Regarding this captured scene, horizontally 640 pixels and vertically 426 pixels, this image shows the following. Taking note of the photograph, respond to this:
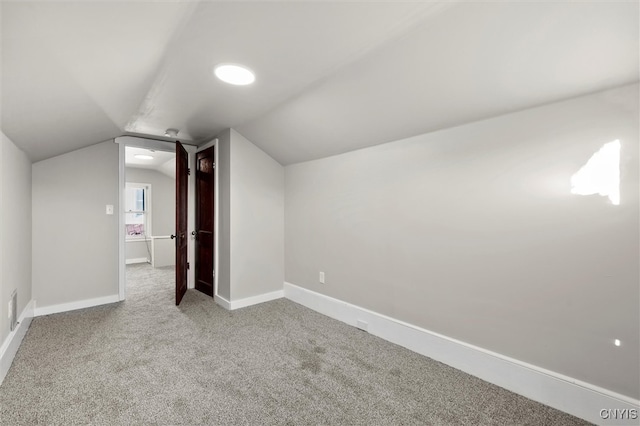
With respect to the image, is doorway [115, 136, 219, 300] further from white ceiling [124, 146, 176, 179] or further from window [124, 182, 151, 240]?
window [124, 182, 151, 240]

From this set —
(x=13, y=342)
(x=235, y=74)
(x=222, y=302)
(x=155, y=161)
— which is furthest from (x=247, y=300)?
(x=155, y=161)

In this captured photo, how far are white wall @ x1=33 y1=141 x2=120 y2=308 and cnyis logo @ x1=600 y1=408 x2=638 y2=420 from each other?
4615 millimetres

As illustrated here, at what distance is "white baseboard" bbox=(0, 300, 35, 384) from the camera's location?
6.42ft

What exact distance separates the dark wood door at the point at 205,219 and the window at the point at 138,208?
11.1ft

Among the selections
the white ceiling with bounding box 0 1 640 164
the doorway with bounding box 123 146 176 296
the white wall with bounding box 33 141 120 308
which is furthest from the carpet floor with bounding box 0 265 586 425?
the doorway with bounding box 123 146 176 296

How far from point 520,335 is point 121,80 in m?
3.02

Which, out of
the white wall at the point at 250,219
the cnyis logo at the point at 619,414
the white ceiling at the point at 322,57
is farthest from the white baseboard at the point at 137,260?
the cnyis logo at the point at 619,414

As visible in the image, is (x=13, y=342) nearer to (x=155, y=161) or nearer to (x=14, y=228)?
(x=14, y=228)

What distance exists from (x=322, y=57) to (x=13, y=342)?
123 inches

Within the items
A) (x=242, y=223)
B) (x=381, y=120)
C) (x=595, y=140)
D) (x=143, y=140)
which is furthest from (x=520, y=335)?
(x=143, y=140)

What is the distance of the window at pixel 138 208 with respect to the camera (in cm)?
667

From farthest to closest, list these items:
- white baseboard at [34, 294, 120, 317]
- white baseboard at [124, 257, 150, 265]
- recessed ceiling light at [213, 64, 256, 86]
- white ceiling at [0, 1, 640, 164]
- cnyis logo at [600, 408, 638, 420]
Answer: white baseboard at [124, 257, 150, 265] → white baseboard at [34, 294, 120, 317] → recessed ceiling light at [213, 64, 256, 86] → cnyis logo at [600, 408, 638, 420] → white ceiling at [0, 1, 640, 164]

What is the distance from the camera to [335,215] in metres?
3.16

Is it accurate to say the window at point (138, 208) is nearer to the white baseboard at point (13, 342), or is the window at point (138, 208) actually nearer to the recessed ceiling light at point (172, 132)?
the recessed ceiling light at point (172, 132)
